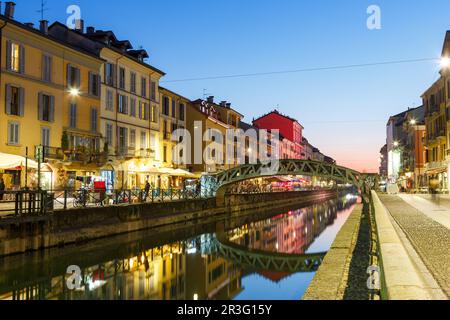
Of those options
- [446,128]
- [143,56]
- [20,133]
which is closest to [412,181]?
[446,128]

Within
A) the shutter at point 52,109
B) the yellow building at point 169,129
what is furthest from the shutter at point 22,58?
the yellow building at point 169,129

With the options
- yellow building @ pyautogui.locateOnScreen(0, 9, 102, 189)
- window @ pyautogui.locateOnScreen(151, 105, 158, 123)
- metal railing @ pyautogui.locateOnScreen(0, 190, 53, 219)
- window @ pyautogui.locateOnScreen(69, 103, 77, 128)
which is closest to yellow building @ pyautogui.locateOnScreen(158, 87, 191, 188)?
window @ pyautogui.locateOnScreen(151, 105, 158, 123)

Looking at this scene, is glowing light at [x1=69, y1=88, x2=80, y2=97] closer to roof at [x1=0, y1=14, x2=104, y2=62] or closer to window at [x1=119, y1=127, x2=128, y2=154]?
roof at [x1=0, y1=14, x2=104, y2=62]

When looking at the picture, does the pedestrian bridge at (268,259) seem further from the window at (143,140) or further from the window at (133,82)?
→ the window at (133,82)

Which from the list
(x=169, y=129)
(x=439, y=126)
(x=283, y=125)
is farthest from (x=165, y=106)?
(x=283, y=125)

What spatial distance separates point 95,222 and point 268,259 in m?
8.72

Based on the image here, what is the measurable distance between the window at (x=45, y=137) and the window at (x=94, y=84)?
6284 millimetres

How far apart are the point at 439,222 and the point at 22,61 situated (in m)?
25.6

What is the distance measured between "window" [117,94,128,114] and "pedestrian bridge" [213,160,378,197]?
9.84 metres

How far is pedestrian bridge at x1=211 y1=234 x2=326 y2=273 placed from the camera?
20.6 m

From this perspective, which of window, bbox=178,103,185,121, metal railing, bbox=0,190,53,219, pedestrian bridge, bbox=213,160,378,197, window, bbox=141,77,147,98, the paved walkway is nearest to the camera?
the paved walkway

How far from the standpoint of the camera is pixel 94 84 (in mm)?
38719

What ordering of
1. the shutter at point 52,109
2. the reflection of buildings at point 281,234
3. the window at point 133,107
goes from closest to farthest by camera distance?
the reflection of buildings at point 281,234 < the shutter at point 52,109 < the window at point 133,107

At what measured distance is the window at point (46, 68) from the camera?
3275 centimetres
